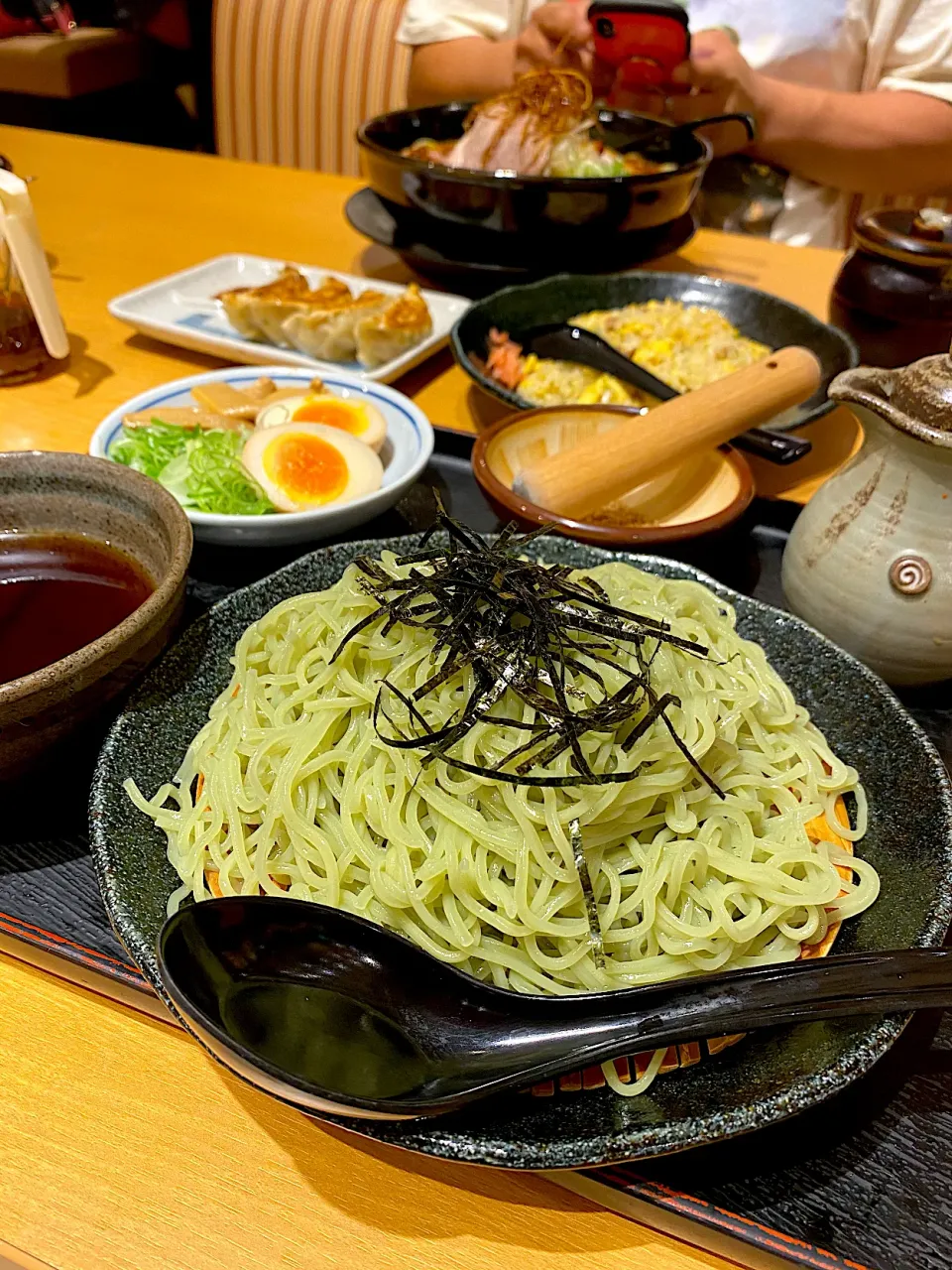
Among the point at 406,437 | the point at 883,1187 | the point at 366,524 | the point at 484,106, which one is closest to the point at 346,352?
the point at 406,437

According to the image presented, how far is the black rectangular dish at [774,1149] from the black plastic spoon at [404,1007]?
0.51 feet

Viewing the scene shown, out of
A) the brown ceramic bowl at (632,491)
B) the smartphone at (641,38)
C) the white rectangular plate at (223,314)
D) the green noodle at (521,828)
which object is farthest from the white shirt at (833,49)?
the green noodle at (521,828)

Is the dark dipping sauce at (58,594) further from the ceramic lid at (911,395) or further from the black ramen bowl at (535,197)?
the black ramen bowl at (535,197)

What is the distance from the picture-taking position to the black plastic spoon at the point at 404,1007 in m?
0.89

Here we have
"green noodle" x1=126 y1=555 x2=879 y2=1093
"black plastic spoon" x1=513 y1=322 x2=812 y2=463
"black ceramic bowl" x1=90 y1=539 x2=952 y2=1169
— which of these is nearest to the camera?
"black ceramic bowl" x1=90 y1=539 x2=952 y2=1169

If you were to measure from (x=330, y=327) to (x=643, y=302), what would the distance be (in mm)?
973

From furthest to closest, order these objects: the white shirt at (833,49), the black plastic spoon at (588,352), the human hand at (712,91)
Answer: the white shirt at (833,49) < the human hand at (712,91) < the black plastic spoon at (588,352)

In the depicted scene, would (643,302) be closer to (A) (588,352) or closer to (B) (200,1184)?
(A) (588,352)

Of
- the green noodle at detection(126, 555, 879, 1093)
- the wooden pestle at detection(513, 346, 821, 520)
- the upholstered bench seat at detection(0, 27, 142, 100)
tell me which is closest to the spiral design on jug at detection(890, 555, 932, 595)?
the green noodle at detection(126, 555, 879, 1093)

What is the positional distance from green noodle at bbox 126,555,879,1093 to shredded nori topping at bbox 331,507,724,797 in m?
0.02

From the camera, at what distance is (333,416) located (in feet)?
7.00

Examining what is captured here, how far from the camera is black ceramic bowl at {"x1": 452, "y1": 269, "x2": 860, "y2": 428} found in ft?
7.61

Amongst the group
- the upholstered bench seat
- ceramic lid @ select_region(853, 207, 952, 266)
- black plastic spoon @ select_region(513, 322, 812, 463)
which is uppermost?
ceramic lid @ select_region(853, 207, 952, 266)

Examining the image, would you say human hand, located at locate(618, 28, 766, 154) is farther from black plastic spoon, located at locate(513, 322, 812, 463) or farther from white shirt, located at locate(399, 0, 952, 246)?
black plastic spoon, located at locate(513, 322, 812, 463)
